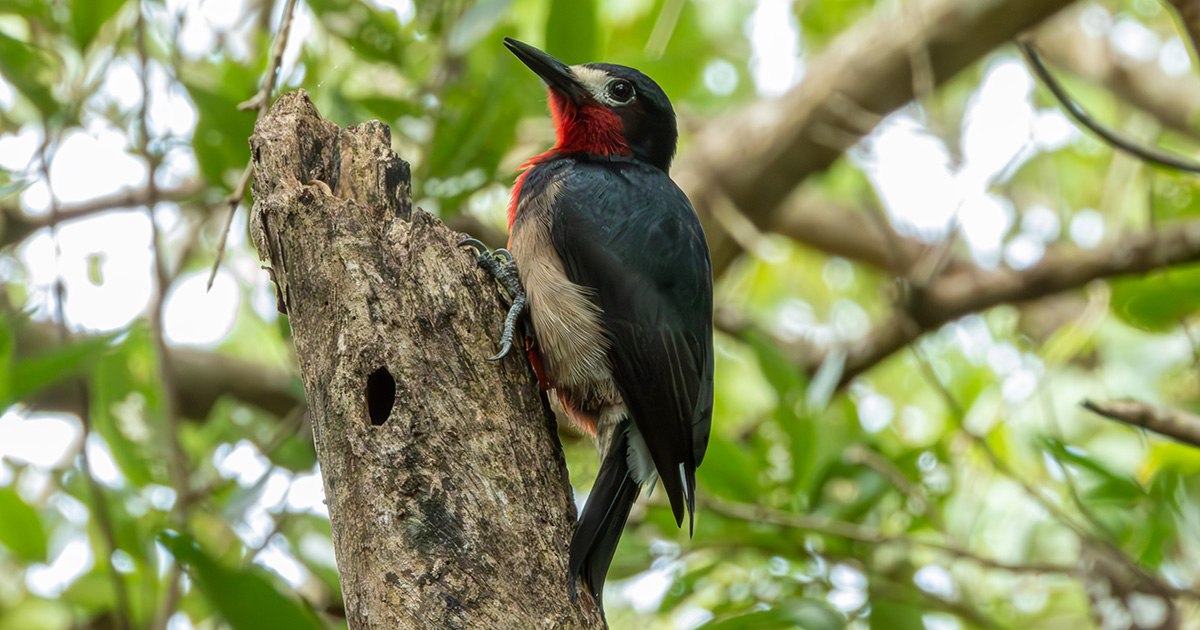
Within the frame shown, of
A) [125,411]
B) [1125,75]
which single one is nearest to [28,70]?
[125,411]

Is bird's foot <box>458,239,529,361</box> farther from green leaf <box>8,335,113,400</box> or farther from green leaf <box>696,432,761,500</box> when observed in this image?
green leaf <box>8,335,113,400</box>

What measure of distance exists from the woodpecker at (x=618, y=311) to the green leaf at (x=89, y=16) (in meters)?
1.24

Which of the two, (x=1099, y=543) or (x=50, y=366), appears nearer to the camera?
(x=50, y=366)

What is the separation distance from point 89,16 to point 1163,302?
340cm

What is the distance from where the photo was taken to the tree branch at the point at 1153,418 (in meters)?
2.46

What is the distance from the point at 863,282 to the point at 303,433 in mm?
4049

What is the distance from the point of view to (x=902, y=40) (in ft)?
17.0

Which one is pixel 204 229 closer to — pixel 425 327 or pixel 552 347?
pixel 552 347

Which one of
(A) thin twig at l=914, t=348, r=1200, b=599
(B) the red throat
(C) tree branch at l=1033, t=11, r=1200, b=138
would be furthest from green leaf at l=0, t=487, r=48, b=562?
(C) tree branch at l=1033, t=11, r=1200, b=138

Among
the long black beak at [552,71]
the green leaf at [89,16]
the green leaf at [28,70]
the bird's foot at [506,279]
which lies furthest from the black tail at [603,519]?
the green leaf at [28,70]

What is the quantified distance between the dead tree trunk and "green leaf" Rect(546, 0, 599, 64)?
1290 mm

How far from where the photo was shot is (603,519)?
8.11 feet

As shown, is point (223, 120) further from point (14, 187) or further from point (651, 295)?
point (651, 295)

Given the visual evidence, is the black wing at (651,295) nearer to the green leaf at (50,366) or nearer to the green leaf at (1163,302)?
the green leaf at (50,366)
